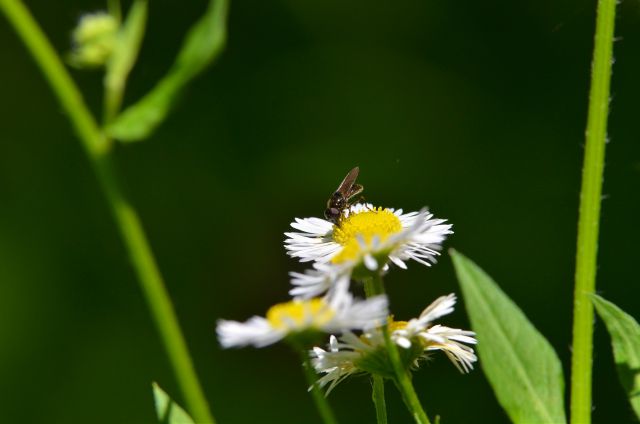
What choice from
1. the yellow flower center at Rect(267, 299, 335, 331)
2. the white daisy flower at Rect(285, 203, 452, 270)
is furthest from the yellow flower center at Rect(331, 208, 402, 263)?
the yellow flower center at Rect(267, 299, 335, 331)

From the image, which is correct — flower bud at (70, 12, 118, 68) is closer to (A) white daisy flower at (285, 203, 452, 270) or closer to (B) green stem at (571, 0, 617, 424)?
(A) white daisy flower at (285, 203, 452, 270)

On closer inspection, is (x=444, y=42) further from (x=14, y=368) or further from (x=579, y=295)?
(x=579, y=295)

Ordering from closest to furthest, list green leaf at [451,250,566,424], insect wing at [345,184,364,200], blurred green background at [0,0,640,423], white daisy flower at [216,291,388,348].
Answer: white daisy flower at [216,291,388,348], green leaf at [451,250,566,424], insect wing at [345,184,364,200], blurred green background at [0,0,640,423]

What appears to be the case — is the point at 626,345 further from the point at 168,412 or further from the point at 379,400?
the point at 168,412

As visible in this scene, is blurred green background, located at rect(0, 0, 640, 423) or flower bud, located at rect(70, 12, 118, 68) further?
blurred green background, located at rect(0, 0, 640, 423)

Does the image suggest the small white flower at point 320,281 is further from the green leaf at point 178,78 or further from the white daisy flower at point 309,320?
the green leaf at point 178,78

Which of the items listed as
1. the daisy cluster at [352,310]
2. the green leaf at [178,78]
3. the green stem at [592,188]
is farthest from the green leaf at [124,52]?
the green stem at [592,188]
